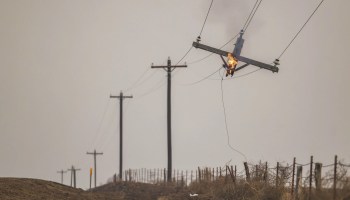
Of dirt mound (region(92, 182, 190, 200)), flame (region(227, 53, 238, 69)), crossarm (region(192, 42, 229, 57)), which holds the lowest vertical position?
dirt mound (region(92, 182, 190, 200))

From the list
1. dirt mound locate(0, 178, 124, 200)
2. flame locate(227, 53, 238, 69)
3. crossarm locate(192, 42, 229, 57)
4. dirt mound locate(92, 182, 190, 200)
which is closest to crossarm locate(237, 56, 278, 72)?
flame locate(227, 53, 238, 69)

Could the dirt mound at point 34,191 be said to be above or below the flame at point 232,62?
below

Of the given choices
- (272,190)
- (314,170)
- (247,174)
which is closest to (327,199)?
(314,170)

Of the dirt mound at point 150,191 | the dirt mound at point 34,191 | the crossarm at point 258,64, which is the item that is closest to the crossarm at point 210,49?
the crossarm at point 258,64

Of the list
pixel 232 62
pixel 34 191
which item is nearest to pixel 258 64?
pixel 232 62

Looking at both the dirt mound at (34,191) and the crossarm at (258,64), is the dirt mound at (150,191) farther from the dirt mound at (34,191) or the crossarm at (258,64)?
the crossarm at (258,64)

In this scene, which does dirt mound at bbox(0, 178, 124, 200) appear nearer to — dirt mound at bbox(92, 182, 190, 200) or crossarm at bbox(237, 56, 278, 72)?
dirt mound at bbox(92, 182, 190, 200)

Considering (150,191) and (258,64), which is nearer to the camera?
(258,64)

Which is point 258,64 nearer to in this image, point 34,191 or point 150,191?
point 34,191

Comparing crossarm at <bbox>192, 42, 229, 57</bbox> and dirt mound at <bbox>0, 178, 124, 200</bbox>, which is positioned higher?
crossarm at <bbox>192, 42, 229, 57</bbox>

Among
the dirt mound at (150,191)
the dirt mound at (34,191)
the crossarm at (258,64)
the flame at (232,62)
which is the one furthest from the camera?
the dirt mound at (150,191)

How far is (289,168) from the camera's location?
653 inches

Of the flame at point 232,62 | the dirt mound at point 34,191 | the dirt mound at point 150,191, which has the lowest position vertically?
the dirt mound at point 150,191

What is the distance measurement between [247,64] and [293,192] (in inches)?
259
